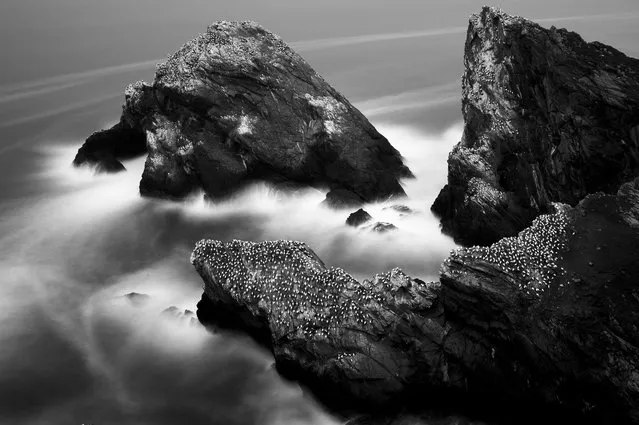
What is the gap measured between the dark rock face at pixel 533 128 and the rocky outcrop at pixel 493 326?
360cm

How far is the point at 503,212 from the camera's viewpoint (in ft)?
89.8

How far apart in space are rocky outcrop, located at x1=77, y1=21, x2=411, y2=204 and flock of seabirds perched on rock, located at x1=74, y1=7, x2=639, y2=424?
0.09 m

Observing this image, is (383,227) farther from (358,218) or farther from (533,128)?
(533,128)

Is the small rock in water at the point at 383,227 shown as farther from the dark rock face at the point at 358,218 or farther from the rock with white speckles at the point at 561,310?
the rock with white speckles at the point at 561,310

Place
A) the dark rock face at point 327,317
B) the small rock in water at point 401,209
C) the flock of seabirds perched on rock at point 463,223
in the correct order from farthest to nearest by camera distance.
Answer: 1. the small rock in water at point 401,209
2. the dark rock face at point 327,317
3. the flock of seabirds perched on rock at point 463,223

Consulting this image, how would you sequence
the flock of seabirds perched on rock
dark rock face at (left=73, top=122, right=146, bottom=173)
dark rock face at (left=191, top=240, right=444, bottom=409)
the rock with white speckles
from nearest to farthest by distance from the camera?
1. the rock with white speckles
2. the flock of seabirds perched on rock
3. dark rock face at (left=191, top=240, right=444, bottom=409)
4. dark rock face at (left=73, top=122, right=146, bottom=173)

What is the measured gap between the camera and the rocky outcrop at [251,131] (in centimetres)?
3422

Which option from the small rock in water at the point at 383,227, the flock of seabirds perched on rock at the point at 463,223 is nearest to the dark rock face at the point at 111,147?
the flock of seabirds perched on rock at the point at 463,223

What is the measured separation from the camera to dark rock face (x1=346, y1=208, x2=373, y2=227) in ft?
104

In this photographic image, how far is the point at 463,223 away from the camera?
1144 inches

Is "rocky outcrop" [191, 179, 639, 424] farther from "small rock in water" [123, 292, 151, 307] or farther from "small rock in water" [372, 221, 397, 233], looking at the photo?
"small rock in water" [372, 221, 397, 233]

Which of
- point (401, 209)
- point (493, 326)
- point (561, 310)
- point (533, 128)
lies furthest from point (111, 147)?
point (561, 310)

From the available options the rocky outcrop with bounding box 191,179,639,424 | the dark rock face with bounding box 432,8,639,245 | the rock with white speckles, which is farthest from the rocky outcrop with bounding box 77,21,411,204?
the rock with white speckles

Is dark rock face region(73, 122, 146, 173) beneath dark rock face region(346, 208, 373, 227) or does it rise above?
above
